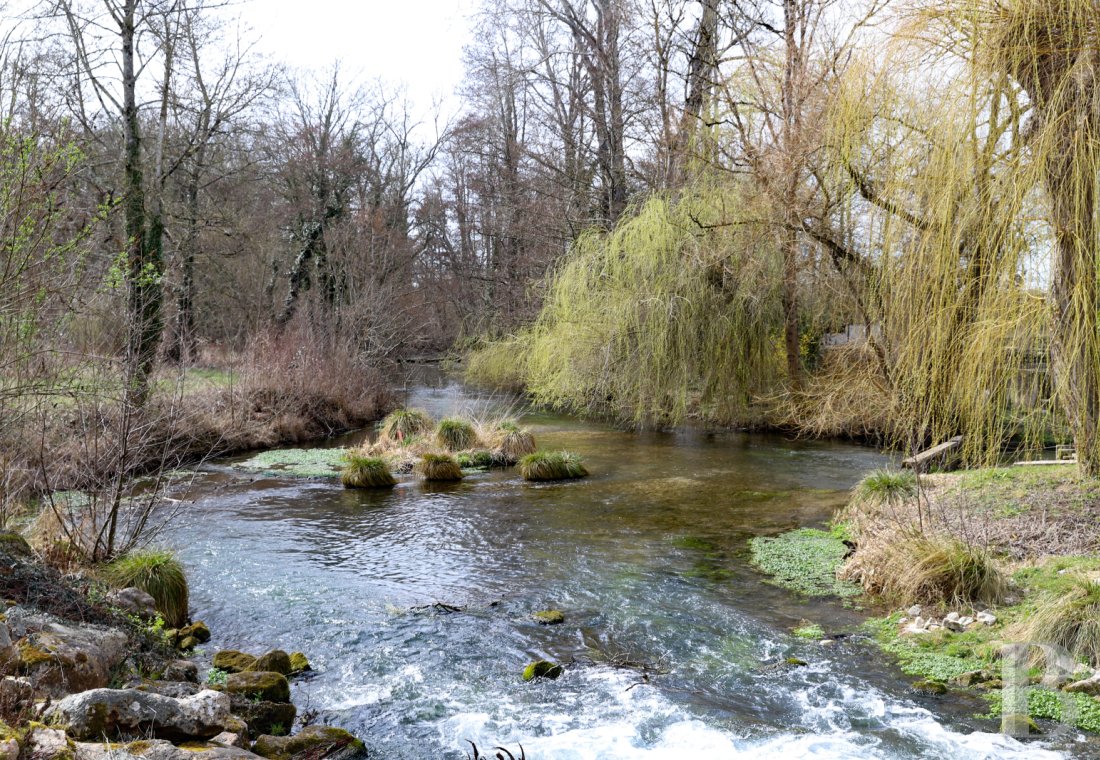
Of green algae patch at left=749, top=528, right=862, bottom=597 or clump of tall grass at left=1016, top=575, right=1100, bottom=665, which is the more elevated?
clump of tall grass at left=1016, top=575, right=1100, bottom=665

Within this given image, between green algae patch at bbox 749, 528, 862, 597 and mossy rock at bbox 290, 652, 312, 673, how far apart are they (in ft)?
12.5

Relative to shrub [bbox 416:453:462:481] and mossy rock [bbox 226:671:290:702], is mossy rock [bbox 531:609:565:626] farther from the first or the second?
shrub [bbox 416:453:462:481]

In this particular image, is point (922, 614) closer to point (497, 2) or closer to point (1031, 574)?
point (1031, 574)

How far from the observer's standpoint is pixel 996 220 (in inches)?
233

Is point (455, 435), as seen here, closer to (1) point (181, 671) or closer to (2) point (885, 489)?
(2) point (885, 489)

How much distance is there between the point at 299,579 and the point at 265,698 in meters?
2.72

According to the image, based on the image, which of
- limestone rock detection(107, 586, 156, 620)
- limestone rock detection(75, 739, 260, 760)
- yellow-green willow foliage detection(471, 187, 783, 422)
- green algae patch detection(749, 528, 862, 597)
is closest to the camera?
limestone rock detection(75, 739, 260, 760)

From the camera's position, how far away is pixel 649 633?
583 cm

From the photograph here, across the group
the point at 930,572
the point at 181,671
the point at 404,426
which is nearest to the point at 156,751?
the point at 181,671

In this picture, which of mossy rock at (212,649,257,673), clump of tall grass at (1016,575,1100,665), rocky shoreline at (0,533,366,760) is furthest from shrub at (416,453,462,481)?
clump of tall grass at (1016,575,1100,665)

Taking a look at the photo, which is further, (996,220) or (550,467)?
(550,467)

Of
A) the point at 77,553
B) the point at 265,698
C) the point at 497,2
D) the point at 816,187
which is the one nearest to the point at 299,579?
the point at 77,553

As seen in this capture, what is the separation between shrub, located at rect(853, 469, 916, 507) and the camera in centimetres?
841

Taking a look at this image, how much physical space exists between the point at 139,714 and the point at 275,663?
1527 millimetres
